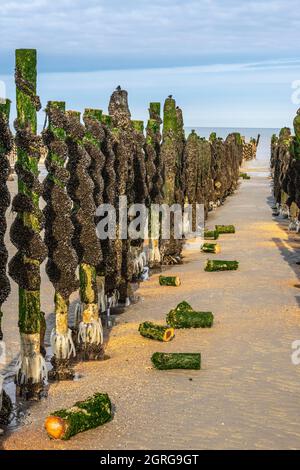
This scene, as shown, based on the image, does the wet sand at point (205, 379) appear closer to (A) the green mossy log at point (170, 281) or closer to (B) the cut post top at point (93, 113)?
(A) the green mossy log at point (170, 281)

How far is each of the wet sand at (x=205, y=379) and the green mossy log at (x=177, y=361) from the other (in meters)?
0.13

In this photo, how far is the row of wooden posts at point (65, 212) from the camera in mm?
10125

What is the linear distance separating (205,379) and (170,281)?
24.3 ft

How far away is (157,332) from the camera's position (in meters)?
13.3

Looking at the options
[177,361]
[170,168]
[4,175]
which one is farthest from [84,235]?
[170,168]

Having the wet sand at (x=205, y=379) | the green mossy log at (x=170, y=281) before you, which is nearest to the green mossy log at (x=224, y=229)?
the wet sand at (x=205, y=379)

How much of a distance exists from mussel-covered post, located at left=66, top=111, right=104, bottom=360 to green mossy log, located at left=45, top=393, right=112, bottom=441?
9.11 ft

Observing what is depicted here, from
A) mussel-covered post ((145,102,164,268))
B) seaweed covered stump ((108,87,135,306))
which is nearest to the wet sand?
seaweed covered stump ((108,87,135,306))

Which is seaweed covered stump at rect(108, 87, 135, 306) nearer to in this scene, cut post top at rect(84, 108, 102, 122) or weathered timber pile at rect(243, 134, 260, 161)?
cut post top at rect(84, 108, 102, 122)

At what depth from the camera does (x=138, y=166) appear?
17.4 metres

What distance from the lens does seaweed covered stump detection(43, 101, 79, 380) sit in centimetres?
1109

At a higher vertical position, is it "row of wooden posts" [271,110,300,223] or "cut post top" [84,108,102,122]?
"cut post top" [84,108,102,122]
